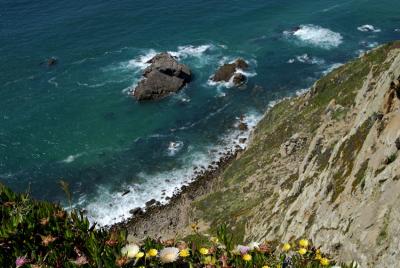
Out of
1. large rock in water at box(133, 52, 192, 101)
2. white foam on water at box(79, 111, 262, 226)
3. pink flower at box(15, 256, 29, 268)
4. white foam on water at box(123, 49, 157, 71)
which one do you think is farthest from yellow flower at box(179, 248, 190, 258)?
white foam on water at box(123, 49, 157, 71)

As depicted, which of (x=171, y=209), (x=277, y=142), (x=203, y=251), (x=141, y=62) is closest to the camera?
(x=203, y=251)

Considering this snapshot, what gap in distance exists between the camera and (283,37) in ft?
339

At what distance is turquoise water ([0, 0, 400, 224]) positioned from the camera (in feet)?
234

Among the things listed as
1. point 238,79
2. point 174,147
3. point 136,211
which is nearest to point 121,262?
point 136,211

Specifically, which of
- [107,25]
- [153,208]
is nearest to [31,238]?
[153,208]

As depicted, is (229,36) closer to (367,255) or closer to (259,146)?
(259,146)

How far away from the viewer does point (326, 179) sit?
91.1 ft

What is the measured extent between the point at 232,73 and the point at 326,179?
63890 millimetres

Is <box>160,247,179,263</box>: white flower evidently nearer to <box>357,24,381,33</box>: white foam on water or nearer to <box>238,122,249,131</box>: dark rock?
<box>238,122,249,131</box>: dark rock

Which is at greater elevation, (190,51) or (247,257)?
(247,257)

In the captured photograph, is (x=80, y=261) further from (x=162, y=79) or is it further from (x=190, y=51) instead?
(x=190, y=51)

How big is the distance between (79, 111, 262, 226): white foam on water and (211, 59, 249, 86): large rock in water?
17.2m

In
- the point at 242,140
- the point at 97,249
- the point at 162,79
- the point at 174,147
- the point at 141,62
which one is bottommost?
the point at 174,147

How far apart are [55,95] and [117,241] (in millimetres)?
84531
